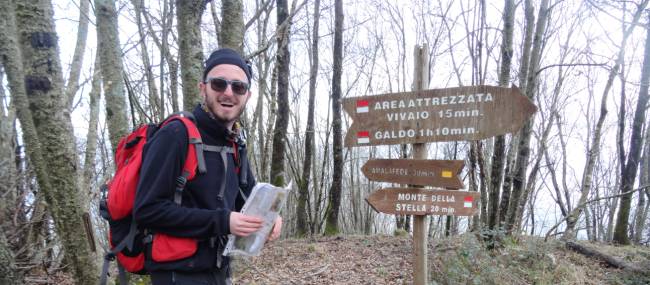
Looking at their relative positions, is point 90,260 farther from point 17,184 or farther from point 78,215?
point 17,184

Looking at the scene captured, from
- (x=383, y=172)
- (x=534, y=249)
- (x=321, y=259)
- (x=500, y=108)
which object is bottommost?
(x=321, y=259)

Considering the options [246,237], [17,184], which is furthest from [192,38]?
[17,184]

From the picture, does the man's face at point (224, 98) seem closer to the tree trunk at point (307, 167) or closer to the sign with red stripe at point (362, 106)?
the sign with red stripe at point (362, 106)

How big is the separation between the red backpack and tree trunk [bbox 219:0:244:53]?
2.29 meters

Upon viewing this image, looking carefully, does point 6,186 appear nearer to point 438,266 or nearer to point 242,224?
point 242,224

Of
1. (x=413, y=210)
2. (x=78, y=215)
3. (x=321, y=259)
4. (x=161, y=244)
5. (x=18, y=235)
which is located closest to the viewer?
(x=161, y=244)

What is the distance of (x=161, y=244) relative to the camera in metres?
1.62

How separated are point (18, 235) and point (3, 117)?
218 cm

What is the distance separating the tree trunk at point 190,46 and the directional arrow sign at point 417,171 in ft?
5.97

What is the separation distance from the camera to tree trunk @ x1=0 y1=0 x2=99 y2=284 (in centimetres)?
265

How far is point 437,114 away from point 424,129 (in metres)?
0.18

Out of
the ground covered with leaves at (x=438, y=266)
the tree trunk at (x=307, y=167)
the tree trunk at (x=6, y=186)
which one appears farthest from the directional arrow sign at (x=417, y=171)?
the tree trunk at (x=307, y=167)

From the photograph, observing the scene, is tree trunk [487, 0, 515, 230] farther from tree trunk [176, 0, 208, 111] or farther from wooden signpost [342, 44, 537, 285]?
tree trunk [176, 0, 208, 111]

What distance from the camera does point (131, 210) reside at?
1.61m
